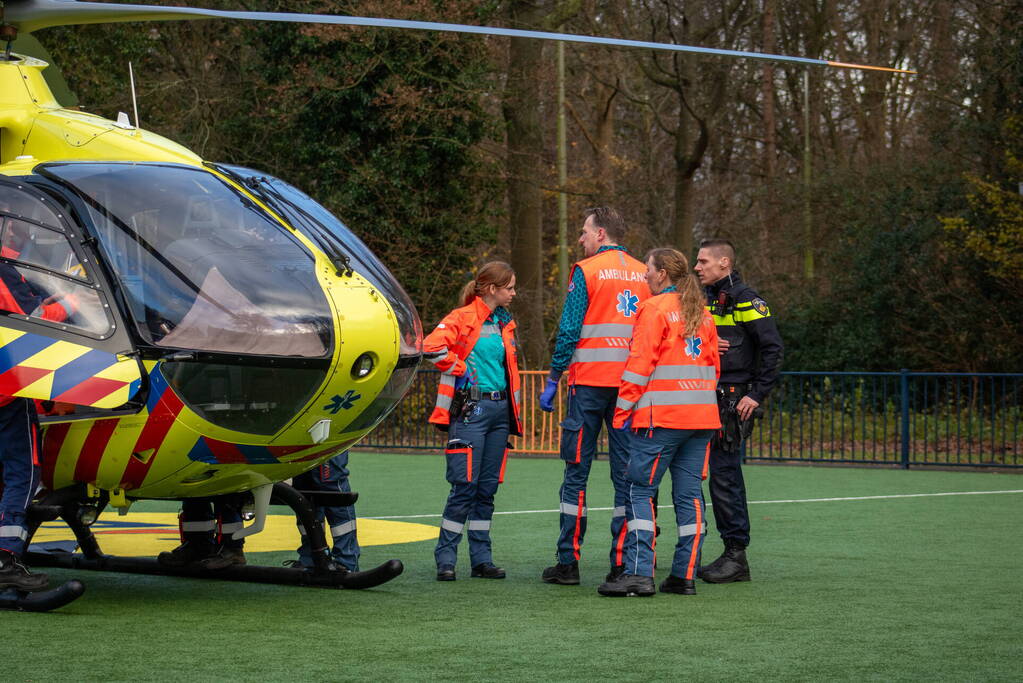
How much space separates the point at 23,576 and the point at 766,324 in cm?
444

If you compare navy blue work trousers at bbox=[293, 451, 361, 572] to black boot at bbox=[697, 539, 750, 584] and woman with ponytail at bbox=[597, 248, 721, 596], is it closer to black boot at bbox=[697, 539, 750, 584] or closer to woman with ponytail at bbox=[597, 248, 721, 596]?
woman with ponytail at bbox=[597, 248, 721, 596]

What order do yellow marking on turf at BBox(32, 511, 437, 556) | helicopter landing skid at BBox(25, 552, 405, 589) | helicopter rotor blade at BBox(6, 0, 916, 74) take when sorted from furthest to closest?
1. yellow marking on turf at BBox(32, 511, 437, 556)
2. helicopter landing skid at BBox(25, 552, 405, 589)
3. helicopter rotor blade at BBox(6, 0, 916, 74)

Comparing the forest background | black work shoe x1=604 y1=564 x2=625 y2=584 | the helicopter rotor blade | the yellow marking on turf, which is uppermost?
the forest background

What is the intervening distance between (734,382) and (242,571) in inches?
124

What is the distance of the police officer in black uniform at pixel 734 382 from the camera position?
27.0ft

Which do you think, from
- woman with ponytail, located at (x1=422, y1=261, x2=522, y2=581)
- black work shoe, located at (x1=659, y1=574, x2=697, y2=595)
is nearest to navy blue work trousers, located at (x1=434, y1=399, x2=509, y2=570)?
woman with ponytail, located at (x1=422, y1=261, x2=522, y2=581)

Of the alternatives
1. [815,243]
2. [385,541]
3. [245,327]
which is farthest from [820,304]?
[245,327]

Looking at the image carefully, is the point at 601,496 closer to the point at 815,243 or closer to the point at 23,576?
the point at 23,576

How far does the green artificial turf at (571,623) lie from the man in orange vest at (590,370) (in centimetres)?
38

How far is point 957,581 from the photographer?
8117mm

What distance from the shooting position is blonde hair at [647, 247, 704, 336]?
7.62m

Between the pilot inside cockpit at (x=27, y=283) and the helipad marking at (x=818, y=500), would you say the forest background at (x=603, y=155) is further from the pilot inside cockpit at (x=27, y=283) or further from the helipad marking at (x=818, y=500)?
the pilot inside cockpit at (x=27, y=283)

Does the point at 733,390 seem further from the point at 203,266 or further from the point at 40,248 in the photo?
the point at 40,248

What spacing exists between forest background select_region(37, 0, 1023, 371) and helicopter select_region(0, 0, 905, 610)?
51.6ft
